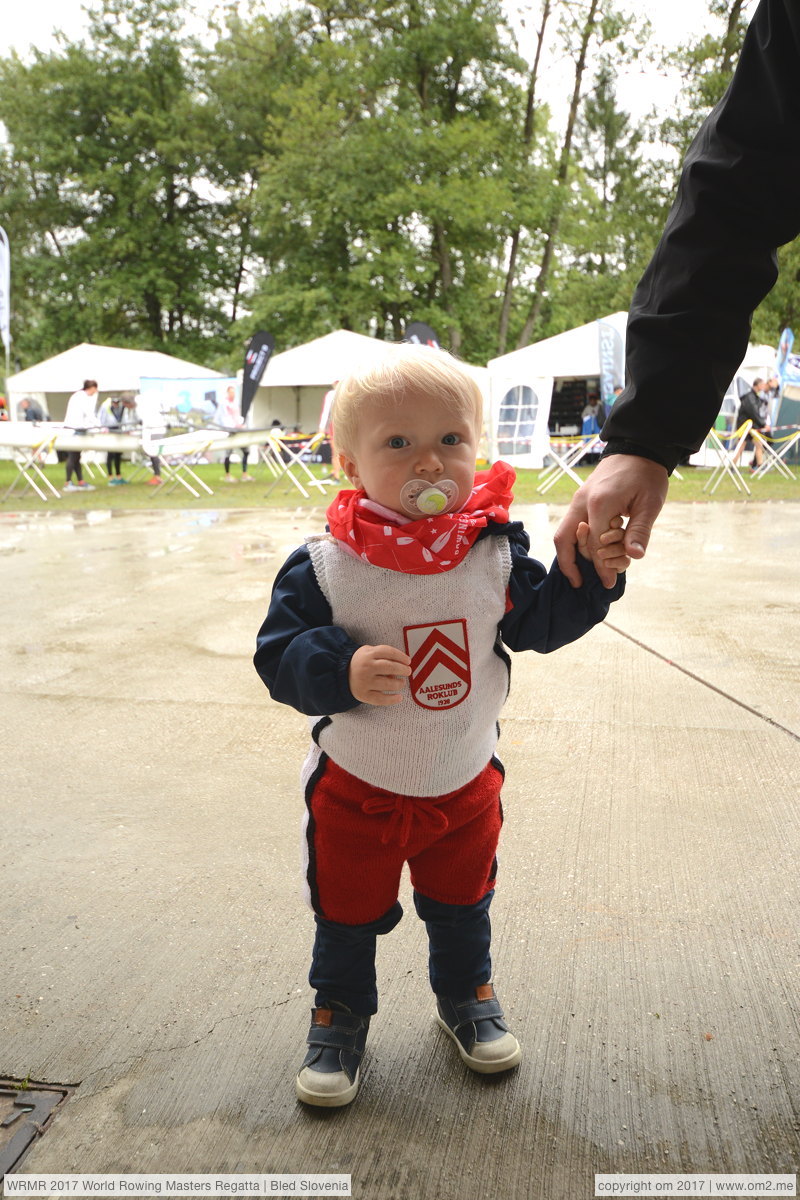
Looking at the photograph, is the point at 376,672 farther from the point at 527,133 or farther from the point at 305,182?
the point at 527,133

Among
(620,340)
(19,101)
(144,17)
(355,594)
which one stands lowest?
(355,594)

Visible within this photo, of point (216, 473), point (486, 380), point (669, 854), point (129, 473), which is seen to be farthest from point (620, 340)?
point (669, 854)

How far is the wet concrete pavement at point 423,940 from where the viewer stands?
1.45 meters

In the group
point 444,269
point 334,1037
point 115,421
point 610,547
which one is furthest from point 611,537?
point 444,269

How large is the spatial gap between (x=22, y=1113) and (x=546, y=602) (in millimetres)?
1171

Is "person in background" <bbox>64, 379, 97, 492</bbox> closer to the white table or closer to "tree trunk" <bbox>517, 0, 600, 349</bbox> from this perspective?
the white table

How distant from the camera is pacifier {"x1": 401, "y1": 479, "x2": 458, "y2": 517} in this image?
1.52 metres

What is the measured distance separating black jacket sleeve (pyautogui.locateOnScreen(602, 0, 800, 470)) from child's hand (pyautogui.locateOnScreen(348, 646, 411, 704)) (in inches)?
19.6

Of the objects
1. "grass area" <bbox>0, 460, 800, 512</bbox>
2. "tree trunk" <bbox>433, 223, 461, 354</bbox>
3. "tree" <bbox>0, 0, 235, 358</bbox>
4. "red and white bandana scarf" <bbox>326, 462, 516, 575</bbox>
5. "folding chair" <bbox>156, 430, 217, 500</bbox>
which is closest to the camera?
"red and white bandana scarf" <bbox>326, 462, 516, 575</bbox>

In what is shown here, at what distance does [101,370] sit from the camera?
23.7 meters

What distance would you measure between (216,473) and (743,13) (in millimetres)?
19346

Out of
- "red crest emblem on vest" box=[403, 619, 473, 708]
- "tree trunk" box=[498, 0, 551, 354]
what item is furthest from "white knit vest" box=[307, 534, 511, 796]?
"tree trunk" box=[498, 0, 551, 354]

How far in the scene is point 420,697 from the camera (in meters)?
1.56

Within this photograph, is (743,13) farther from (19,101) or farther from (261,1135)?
(261,1135)
